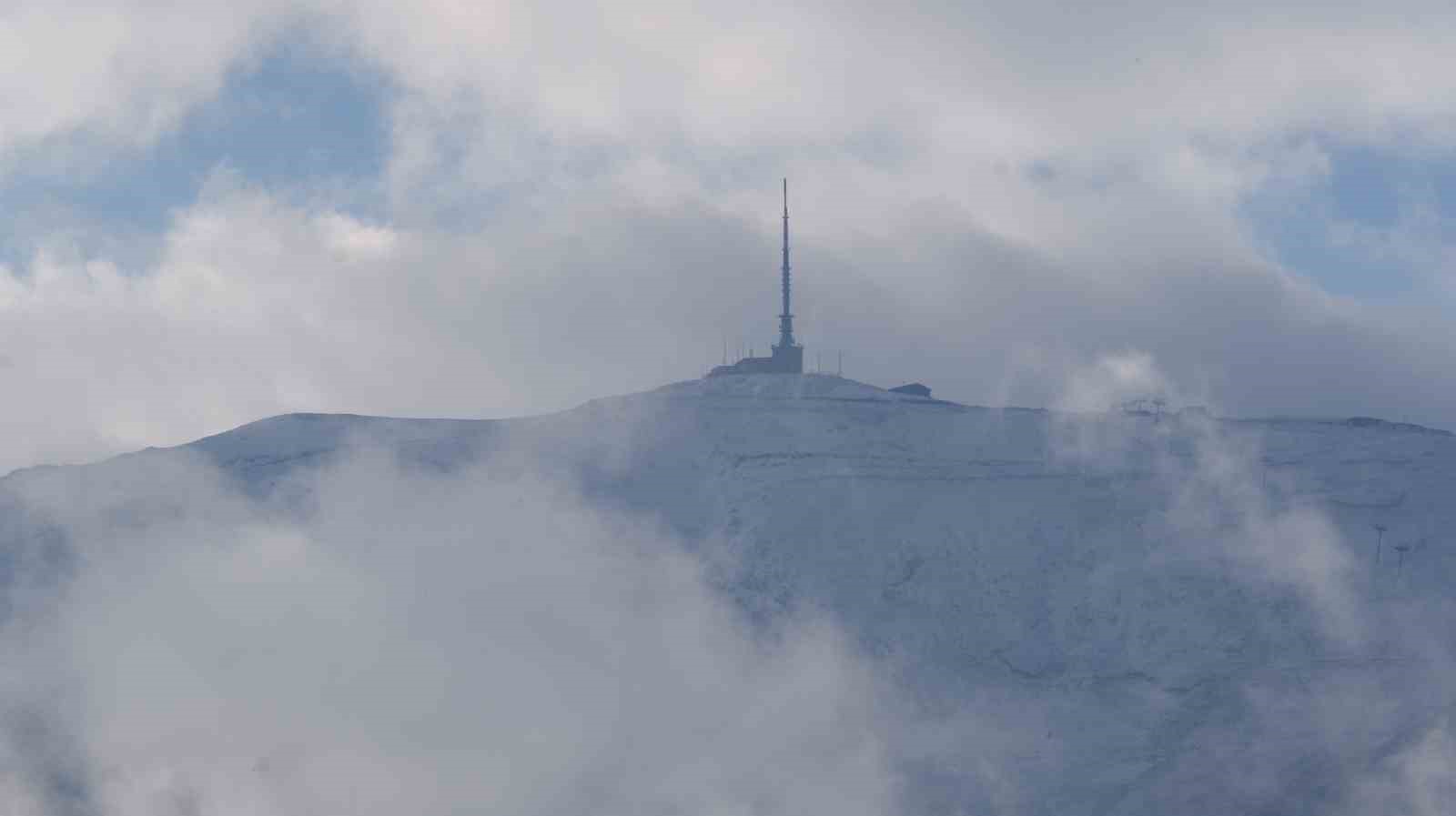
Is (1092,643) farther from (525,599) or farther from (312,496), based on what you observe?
(312,496)

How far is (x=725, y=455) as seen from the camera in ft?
345

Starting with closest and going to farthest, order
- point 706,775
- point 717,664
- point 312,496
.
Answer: point 706,775, point 717,664, point 312,496

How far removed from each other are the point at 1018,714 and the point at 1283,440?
2788 centimetres

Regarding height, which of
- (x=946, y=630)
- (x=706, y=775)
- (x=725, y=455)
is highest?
(x=725, y=455)

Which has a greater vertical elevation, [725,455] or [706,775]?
[725,455]

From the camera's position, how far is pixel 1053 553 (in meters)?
97.9

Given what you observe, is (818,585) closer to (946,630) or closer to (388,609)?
(946,630)

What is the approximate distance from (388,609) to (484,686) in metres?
6.85

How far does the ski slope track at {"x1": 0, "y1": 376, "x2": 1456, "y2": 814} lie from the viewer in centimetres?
8725

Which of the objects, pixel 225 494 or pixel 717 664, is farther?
pixel 225 494

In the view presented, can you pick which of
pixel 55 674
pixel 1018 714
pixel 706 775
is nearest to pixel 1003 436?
pixel 1018 714

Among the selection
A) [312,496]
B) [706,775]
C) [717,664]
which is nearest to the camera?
[706,775]

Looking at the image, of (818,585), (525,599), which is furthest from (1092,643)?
(525,599)

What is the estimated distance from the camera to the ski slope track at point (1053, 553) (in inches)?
3435
